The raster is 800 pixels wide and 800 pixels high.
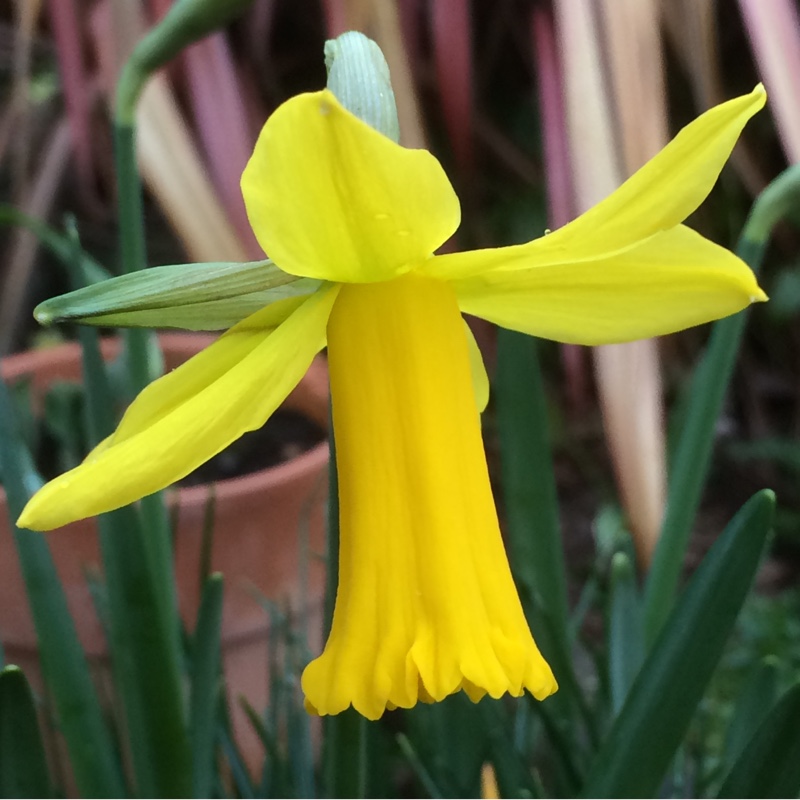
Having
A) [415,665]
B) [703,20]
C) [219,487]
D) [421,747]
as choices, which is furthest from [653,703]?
[703,20]

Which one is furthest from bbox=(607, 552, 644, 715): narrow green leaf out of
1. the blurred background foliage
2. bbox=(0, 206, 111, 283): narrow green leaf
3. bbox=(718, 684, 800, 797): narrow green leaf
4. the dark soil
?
the dark soil

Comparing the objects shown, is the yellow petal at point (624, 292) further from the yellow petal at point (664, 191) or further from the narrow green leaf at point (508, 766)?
the narrow green leaf at point (508, 766)

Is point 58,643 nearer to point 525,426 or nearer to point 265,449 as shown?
point 525,426

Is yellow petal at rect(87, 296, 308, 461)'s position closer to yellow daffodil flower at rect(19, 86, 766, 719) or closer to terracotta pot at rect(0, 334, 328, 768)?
yellow daffodil flower at rect(19, 86, 766, 719)

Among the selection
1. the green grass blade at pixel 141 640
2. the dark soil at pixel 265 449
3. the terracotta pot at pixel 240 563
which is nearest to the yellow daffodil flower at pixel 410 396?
the green grass blade at pixel 141 640

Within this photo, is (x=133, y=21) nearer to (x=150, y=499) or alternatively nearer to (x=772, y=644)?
(x=150, y=499)
